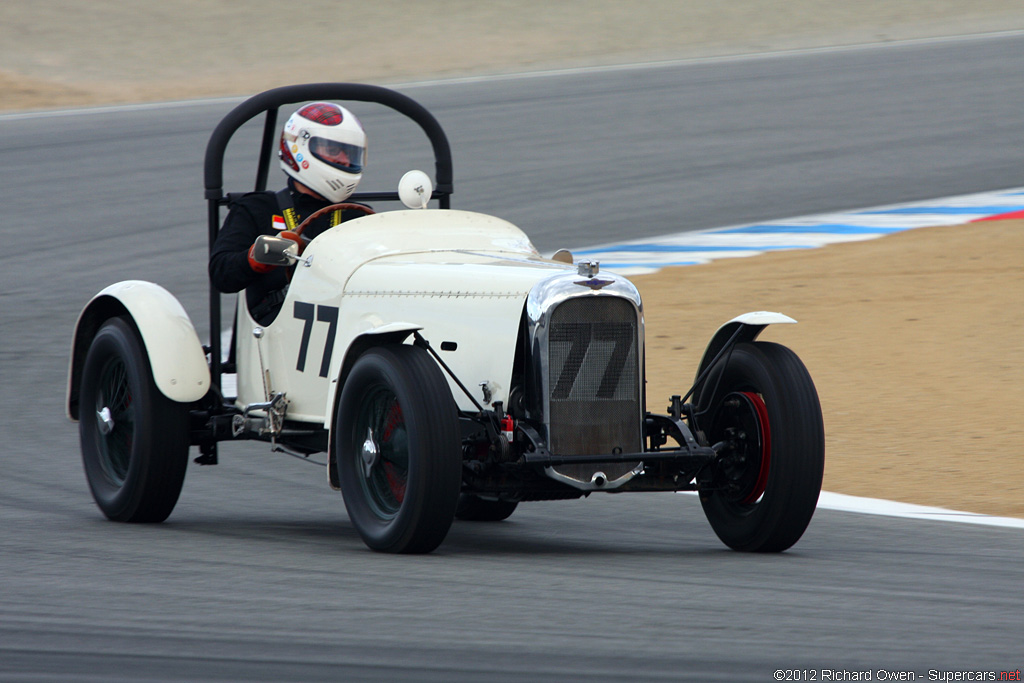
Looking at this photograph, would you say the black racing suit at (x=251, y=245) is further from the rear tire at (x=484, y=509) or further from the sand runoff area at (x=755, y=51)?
the sand runoff area at (x=755, y=51)

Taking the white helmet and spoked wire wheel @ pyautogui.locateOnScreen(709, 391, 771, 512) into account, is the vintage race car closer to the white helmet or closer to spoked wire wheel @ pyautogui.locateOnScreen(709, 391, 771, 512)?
spoked wire wheel @ pyautogui.locateOnScreen(709, 391, 771, 512)

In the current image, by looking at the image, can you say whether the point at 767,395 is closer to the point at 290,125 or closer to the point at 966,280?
the point at 290,125

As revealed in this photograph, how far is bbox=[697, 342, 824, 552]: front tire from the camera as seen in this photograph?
232 inches

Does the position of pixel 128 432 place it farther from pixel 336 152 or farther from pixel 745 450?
pixel 745 450

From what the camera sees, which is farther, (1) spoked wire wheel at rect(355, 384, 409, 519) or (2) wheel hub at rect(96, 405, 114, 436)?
(2) wheel hub at rect(96, 405, 114, 436)

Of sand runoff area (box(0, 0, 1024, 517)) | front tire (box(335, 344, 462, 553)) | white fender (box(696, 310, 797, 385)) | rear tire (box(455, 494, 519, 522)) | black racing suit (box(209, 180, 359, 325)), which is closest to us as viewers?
front tire (box(335, 344, 462, 553))

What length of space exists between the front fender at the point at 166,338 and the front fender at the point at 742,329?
2.19m

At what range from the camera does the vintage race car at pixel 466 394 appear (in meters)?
5.84

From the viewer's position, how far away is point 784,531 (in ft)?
19.6

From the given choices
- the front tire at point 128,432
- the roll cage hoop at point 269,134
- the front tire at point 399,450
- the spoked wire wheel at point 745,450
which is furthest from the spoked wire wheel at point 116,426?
the spoked wire wheel at point 745,450

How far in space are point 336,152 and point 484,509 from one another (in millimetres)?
1794

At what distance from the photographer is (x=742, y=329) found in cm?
624

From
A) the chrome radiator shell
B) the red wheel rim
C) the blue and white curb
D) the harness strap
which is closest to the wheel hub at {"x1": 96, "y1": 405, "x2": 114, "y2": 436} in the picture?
the harness strap

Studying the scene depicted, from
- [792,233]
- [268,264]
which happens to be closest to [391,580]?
[268,264]
